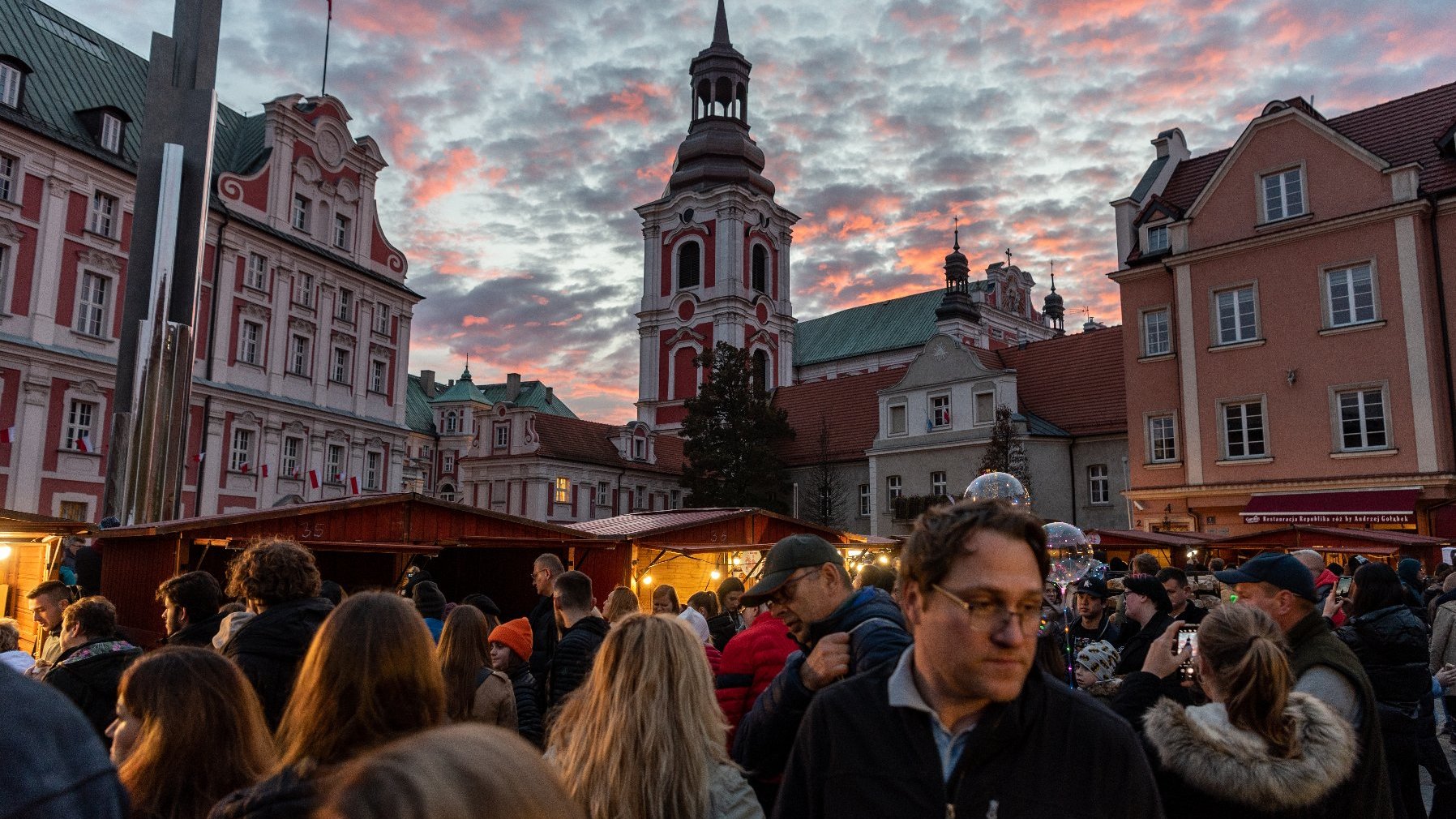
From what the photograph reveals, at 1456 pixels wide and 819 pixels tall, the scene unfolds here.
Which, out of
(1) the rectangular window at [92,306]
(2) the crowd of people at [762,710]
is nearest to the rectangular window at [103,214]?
(1) the rectangular window at [92,306]

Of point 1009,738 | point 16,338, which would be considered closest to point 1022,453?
point 16,338

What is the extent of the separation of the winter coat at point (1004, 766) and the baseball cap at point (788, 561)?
1.40 m

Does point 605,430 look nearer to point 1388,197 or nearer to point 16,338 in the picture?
point 16,338

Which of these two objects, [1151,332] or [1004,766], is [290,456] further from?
[1004,766]

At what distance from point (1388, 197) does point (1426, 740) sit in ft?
72.4

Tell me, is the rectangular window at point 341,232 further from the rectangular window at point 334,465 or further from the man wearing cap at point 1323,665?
the man wearing cap at point 1323,665

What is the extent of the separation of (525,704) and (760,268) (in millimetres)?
54701

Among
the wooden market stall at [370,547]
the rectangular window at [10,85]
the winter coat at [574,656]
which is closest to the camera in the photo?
the winter coat at [574,656]

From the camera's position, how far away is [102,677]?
437cm

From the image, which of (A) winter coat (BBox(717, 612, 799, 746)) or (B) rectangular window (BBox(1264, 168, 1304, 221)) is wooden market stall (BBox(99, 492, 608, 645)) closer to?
(A) winter coat (BBox(717, 612, 799, 746))

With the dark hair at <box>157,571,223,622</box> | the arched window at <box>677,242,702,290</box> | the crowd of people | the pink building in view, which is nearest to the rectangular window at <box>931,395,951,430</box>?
the pink building

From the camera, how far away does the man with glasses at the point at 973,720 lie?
76.5 inches

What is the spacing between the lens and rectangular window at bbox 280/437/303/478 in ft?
113

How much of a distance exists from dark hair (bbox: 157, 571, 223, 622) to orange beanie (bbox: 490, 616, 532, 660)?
60.5 inches
